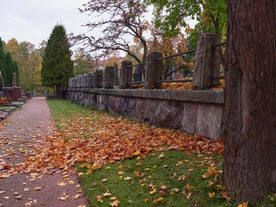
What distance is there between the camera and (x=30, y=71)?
53031 millimetres

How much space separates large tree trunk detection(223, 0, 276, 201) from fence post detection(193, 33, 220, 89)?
2774 millimetres

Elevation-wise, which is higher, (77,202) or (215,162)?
(215,162)

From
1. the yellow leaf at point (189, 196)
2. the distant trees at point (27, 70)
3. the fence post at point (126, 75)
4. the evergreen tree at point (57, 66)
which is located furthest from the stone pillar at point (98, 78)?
the distant trees at point (27, 70)

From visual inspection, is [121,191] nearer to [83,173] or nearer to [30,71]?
[83,173]

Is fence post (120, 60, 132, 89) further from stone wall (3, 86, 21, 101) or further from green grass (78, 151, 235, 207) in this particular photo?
stone wall (3, 86, 21, 101)

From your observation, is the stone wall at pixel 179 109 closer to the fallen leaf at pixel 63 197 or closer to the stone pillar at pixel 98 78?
the fallen leaf at pixel 63 197

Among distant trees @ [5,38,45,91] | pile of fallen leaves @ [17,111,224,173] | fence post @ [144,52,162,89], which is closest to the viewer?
pile of fallen leaves @ [17,111,224,173]

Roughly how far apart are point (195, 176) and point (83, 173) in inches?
74.1

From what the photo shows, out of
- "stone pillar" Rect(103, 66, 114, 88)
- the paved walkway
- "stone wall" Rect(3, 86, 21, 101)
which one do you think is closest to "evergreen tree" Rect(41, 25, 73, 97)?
"stone wall" Rect(3, 86, 21, 101)

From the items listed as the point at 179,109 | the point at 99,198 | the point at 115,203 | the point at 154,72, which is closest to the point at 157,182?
the point at 115,203

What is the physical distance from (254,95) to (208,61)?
9.99 feet

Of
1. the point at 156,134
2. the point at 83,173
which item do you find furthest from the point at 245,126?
the point at 156,134

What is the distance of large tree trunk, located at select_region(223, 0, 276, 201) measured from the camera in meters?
2.76

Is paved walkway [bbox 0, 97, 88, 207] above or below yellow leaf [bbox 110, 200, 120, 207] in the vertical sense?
below
